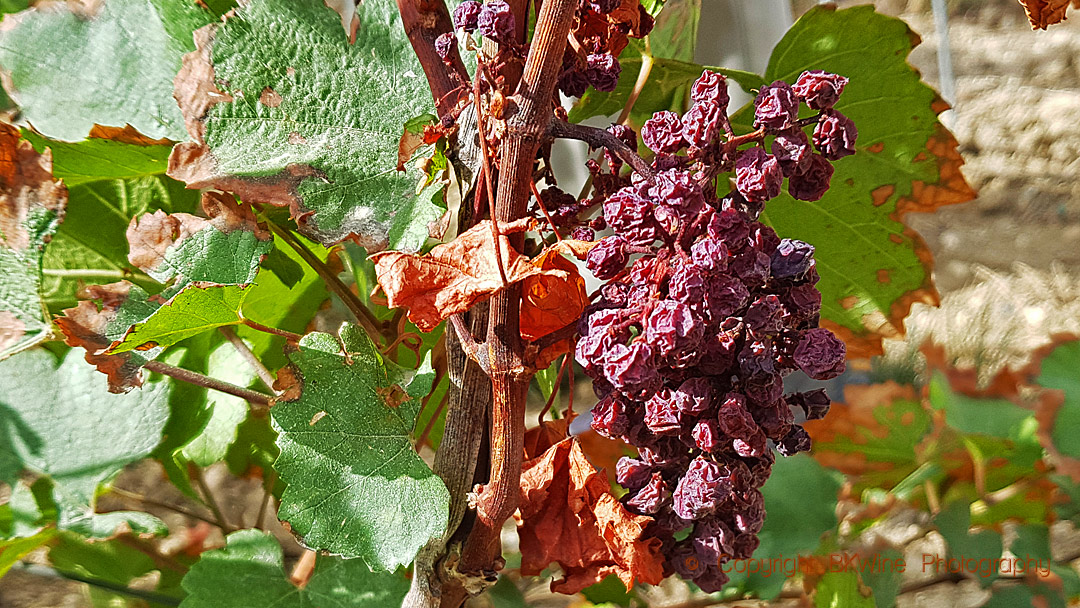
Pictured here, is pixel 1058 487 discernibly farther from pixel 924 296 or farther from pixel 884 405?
pixel 924 296

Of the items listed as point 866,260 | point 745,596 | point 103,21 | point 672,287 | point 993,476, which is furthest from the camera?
point 993,476

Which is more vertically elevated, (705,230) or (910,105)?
(910,105)

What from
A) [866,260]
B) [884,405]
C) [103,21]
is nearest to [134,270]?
[103,21]

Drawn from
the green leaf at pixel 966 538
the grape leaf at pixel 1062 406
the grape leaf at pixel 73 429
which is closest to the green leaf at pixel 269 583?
the grape leaf at pixel 73 429

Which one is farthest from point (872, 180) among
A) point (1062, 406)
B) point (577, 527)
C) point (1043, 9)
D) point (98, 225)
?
point (98, 225)

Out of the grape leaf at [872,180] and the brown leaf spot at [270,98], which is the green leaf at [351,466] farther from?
the grape leaf at [872,180]

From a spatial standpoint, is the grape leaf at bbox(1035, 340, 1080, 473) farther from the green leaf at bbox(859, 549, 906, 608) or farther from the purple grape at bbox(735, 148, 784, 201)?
the purple grape at bbox(735, 148, 784, 201)

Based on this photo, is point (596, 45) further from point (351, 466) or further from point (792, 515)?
point (792, 515)
